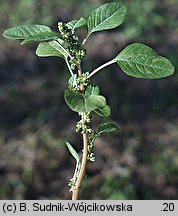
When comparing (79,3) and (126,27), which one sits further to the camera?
(79,3)

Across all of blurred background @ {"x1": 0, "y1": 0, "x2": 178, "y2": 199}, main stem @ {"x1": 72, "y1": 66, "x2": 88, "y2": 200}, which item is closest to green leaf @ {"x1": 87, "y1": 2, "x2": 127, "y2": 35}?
main stem @ {"x1": 72, "y1": 66, "x2": 88, "y2": 200}

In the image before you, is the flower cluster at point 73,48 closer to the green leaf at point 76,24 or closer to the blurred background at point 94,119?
the green leaf at point 76,24

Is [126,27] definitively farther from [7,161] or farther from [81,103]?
[81,103]

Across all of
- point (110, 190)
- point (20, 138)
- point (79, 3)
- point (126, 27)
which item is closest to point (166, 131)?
point (110, 190)

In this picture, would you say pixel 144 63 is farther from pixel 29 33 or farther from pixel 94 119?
pixel 94 119

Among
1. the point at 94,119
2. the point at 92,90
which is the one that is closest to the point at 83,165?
the point at 92,90

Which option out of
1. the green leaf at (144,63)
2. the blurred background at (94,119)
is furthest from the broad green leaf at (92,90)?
the blurred background at (94,119)

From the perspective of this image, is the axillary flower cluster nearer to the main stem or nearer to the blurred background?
the main stem
